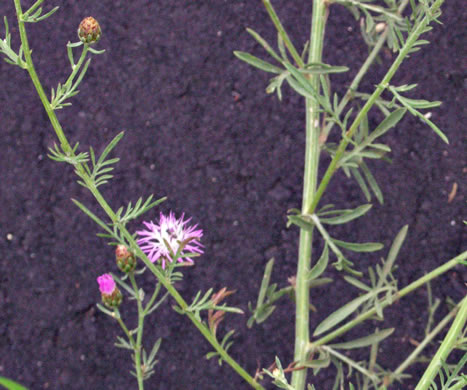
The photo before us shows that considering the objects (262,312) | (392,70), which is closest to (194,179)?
(262,312)

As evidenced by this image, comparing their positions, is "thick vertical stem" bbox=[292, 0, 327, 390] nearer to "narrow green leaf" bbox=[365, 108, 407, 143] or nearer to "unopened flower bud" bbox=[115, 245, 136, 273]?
"narrow green leaf" bbox=[365, 108, 407, 143]

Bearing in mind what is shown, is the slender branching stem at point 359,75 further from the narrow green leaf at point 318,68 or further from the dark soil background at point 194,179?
the dark soil background at point 194,179

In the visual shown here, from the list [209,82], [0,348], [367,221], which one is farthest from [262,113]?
[0,348]

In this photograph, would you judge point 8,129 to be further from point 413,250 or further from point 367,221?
point 413,250

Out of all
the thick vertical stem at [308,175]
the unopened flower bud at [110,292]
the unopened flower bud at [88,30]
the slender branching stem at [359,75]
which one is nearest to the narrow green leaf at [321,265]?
the thick vertical stem at [308,175]

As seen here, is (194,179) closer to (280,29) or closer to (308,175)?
(308,175)

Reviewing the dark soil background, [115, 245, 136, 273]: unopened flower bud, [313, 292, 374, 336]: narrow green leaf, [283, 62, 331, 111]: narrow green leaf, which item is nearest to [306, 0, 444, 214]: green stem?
[283, 62, 331, 111]: narrow green leaf
